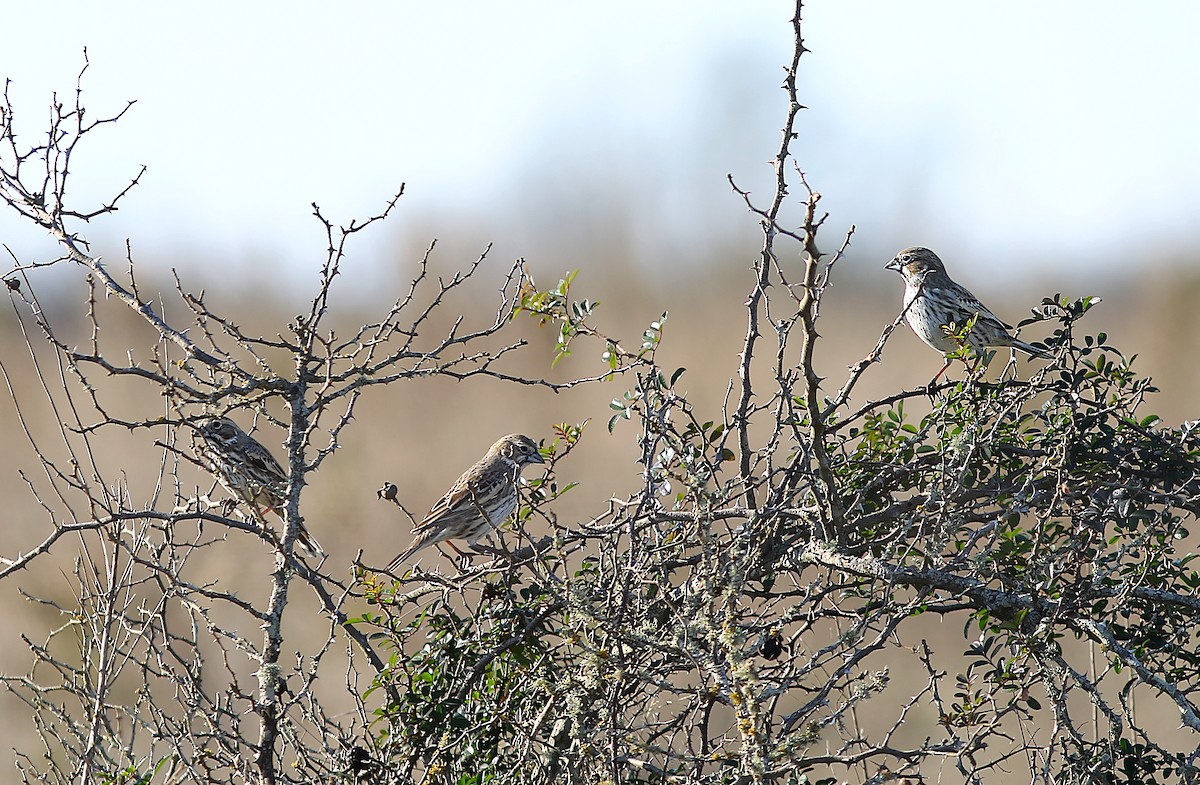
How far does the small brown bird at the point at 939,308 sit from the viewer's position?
597cm

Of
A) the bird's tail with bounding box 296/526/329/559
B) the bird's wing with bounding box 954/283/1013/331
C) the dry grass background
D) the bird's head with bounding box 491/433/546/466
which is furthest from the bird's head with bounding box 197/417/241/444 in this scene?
the bird's wing with bounding box 954/283/1013/331

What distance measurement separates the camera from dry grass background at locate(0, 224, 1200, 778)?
9773 millimetres

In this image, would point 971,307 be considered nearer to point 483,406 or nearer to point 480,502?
point 480,502

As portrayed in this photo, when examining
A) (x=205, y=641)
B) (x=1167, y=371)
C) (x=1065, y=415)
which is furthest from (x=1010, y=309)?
(x=1065, y=415)

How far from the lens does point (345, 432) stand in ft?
37.6

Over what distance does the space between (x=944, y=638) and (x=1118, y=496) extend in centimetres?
700

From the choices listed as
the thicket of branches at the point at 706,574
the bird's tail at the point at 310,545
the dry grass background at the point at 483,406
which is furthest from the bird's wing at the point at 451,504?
the dry grass background at the point at 483,406

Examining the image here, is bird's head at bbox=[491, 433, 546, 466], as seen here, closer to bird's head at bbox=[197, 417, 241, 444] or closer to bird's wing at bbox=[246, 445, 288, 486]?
bird's wing at bbox=[246, 445, 288, 486]

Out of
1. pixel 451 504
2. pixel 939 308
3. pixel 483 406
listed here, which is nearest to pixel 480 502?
pixel 451 504

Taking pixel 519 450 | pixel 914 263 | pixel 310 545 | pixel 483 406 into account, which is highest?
pixel 483 406

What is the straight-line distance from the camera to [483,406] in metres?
11.8

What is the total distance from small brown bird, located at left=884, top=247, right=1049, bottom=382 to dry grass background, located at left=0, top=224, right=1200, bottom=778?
2.55 metres

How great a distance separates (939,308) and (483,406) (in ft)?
20.3

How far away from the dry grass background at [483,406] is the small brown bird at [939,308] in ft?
8.36
